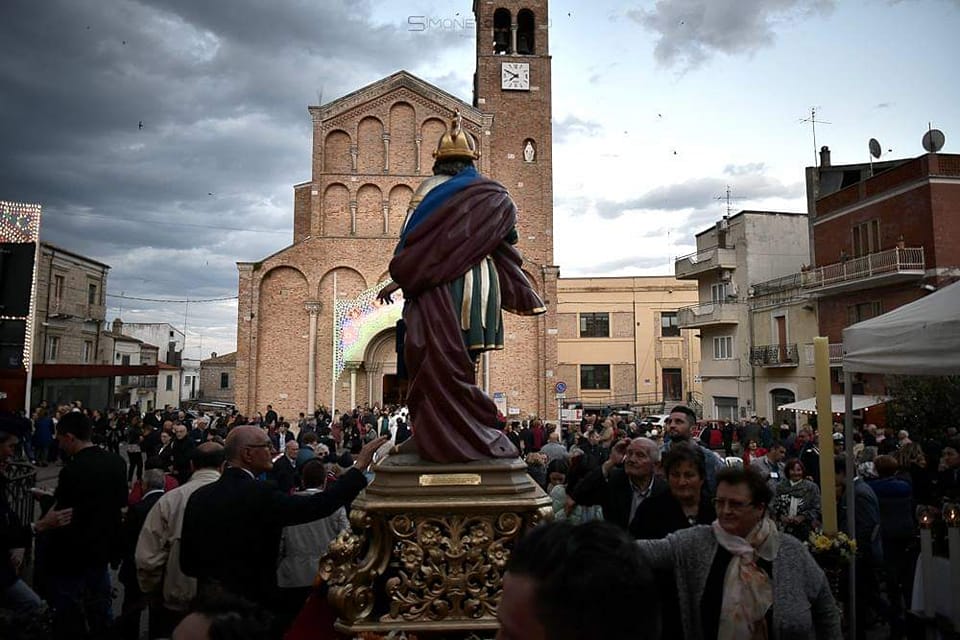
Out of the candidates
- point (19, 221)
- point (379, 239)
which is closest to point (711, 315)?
point (379, 239)

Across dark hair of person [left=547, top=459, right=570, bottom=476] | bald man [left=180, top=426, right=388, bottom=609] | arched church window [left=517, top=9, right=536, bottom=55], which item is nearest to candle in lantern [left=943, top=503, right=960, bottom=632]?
dark hair of person [left=547, top=459, right=570, bottom=476]

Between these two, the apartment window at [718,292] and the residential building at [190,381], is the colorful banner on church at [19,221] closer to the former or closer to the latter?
the apartment window at [718,292]

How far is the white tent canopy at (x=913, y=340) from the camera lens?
191 inches

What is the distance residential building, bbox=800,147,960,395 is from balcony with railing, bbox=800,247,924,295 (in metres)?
0.03

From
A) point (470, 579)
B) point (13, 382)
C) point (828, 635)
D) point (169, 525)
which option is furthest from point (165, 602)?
point (13, 382)

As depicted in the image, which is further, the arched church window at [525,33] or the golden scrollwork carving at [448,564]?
the arched church window at [525,33]

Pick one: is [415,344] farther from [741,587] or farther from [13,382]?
[13,382]

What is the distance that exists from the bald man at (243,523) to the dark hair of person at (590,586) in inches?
90.8

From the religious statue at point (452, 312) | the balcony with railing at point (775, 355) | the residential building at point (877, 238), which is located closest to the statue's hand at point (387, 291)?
the religious statue at point (452, 312)

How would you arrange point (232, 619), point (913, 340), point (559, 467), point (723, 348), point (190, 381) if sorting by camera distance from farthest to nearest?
1. point (190, 381)
2. point (723, 348)
3. point (559, 467)
4. point (913, 340)
5. point (232, 619)

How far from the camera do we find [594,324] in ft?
135

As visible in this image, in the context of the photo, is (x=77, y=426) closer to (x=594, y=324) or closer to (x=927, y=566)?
(x=927, y=566)

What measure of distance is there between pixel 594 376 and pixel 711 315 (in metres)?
12.1

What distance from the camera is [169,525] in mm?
3410
